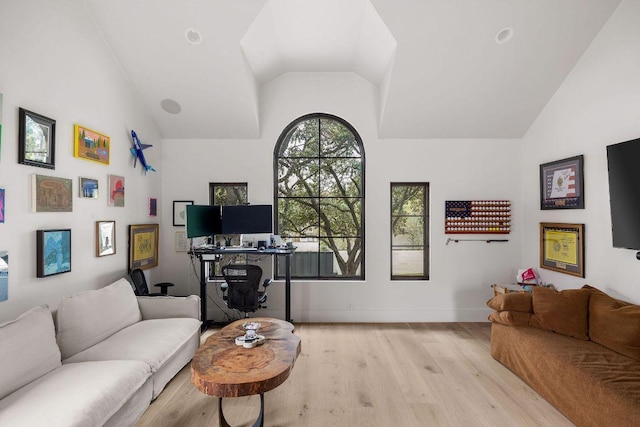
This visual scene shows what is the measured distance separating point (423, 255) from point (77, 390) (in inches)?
161

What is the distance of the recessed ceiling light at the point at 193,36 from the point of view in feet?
11.2

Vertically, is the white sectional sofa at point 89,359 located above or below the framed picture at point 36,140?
below

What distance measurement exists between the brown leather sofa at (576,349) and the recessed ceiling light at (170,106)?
4.42 meters

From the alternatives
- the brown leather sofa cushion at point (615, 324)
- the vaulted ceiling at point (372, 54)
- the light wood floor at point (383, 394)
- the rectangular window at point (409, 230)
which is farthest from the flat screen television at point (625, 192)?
the rectangular window at point (409, 230)

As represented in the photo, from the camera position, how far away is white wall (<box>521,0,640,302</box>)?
296 centimetres

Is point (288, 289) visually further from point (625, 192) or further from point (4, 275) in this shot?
point (625, 192)

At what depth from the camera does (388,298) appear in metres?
4.62

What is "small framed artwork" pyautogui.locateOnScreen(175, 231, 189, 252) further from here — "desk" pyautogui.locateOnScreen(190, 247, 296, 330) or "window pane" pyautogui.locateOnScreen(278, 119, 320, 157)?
"window pane" pyautogui.locateOnScreen(278, 119, 320, 157)

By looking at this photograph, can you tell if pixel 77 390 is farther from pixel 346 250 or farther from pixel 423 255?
pixel 423 255

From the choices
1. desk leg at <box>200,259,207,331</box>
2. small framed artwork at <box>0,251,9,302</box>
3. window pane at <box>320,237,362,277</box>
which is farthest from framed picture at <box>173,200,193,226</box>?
small framed artwork at <box>0,251,9,302</box>

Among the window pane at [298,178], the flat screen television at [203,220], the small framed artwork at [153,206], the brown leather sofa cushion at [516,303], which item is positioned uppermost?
the window pane at [298,178]

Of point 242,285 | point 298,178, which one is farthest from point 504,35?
point 242,285

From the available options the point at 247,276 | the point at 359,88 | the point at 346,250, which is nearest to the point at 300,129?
the point at 359,88

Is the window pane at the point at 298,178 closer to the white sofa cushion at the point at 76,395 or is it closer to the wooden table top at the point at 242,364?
the wooden table top at the point at 242,364
